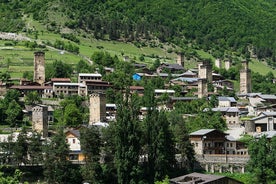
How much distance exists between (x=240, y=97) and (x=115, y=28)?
62.9 m

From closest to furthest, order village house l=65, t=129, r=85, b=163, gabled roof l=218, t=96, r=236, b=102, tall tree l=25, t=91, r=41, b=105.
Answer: village house l=65, t=129, r=85, b=163 → tall tree l=25, t=91, r=41, b=105 → gabled roof l=218, t=96, r=236, b=102

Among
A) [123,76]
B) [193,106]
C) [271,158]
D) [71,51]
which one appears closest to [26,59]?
[71,51]

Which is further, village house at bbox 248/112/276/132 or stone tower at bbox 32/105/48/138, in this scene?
village house at bbox 248/112/276/132

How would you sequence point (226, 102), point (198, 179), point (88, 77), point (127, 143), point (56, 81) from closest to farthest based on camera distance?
point (198, 179) → point (127, 143) → point (56, 81) → point (226, 102) → point (88, 77)

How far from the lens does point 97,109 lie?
81.8m

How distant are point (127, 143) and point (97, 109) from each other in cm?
1933

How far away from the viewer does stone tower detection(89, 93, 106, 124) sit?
3204 inches

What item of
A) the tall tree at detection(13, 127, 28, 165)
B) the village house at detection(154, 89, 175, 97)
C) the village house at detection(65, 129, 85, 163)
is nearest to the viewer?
the tall tree at detection(13, 127, 28, 165)

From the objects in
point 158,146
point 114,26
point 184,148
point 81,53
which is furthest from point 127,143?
point 114,26

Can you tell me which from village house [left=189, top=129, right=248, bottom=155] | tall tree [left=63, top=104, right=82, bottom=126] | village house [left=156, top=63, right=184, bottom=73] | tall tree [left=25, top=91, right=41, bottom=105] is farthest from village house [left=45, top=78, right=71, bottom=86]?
village house [left=189, top=129, right=248, bottom=155]

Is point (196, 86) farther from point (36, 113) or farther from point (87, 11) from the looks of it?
point (87, 11)

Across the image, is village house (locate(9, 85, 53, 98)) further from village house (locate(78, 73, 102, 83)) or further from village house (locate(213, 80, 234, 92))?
village house (locate(213, 80, 234, 92))

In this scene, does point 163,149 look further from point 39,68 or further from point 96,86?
point 39,68

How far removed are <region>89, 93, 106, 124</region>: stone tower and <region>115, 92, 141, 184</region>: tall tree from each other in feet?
49.6
